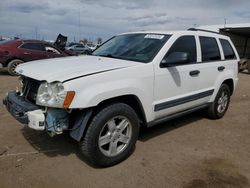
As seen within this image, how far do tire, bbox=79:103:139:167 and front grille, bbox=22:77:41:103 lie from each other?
2.95 ft

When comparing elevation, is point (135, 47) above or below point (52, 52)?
above

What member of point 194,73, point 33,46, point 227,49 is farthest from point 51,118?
point 33,46

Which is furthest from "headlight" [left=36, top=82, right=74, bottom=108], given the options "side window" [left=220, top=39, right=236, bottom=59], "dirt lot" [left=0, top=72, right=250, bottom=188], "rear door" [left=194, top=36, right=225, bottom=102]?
"side window" [left=220, top=39, right=236, bottom=59]

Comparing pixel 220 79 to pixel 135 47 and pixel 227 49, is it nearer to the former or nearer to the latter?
pixel 227 49

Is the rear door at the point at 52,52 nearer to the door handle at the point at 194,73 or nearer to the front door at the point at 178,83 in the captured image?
the front door at the point at 178,83

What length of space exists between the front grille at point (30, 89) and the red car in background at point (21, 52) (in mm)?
7630

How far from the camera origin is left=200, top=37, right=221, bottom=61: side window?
5284 millimetres

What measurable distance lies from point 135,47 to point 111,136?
5.31ft

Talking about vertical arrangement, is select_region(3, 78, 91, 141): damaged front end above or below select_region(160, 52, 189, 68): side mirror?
below

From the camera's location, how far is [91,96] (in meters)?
3.31

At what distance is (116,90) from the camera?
355cm

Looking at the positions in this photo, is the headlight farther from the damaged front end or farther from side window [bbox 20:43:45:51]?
side window [bbox 20:43:45:51]

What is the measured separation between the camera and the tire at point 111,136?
136 inches

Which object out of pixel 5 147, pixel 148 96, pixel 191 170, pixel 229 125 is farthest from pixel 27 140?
pixel 229 125
